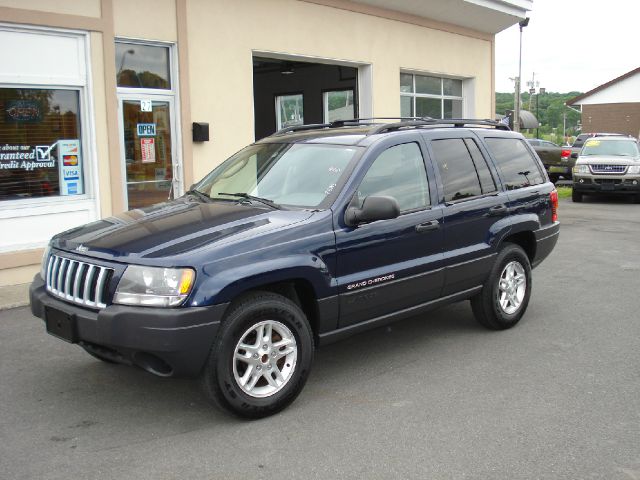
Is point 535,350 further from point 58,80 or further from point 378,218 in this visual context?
point 58,80

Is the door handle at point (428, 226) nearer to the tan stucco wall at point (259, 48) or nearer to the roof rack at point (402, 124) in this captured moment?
the roof rack at point (402, 124)

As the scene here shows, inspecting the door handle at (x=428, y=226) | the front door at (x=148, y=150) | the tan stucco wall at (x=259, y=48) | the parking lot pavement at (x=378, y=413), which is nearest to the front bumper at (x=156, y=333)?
the parking lot pavement at (x=378, y=413)

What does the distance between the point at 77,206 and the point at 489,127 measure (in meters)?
5.27

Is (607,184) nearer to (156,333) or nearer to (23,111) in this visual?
(23,111)

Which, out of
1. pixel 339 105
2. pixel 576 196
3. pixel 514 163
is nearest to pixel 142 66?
pixel 514 163

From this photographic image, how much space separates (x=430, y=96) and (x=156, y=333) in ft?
43.0

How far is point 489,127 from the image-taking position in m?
6.80

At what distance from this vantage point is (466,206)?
568cm

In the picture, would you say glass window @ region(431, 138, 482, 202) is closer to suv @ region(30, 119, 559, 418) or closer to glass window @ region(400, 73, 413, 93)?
suv @ region(30, 119, 559, 418)

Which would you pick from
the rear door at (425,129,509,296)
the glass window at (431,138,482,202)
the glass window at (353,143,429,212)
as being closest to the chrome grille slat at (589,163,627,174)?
the rear door at (425,129,509,296)

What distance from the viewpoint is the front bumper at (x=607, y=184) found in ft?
59.3

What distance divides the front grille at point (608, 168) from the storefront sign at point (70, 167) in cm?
1406

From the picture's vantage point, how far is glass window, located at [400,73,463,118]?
1500cm

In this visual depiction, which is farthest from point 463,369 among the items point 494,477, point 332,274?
point 494,477
